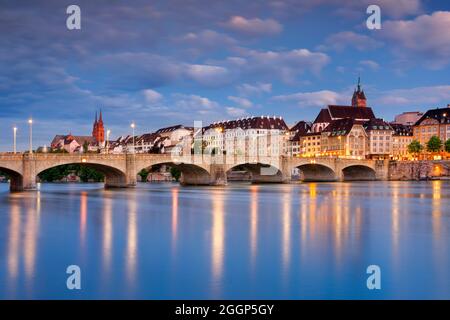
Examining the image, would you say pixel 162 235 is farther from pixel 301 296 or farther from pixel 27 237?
pixel 301 296

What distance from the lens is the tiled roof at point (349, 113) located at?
138137mm

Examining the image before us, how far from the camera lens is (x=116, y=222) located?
92.5ft

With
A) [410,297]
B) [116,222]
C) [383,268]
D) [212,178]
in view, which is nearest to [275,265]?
[383,268]

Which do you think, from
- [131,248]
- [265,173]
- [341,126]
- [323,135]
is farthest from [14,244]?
[323,135]

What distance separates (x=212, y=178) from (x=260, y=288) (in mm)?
55920

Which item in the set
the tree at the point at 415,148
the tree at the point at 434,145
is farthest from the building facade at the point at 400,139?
the tree at the point at 434,145

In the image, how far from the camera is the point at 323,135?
132 metres

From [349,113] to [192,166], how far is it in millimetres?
81824

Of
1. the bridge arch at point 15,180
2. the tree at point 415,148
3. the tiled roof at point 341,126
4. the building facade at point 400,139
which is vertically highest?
the tiled roof at point 341,126

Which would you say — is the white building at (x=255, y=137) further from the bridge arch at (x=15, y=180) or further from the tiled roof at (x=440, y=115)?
the bridge arch at (x=15, y=180)

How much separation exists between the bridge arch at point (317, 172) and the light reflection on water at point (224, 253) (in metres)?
53.0

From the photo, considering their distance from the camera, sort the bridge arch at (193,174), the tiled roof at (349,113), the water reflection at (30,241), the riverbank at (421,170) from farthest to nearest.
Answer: the tiled roof at (349,113), the riverbank at (421,170), the bridge arch at (193,174), the water reflection at (30,241)

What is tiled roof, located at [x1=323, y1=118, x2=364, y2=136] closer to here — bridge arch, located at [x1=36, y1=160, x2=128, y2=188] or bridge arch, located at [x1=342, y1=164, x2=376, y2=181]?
bridge arch, located at [x1=342, y1=164, x2=376, y2=181]
